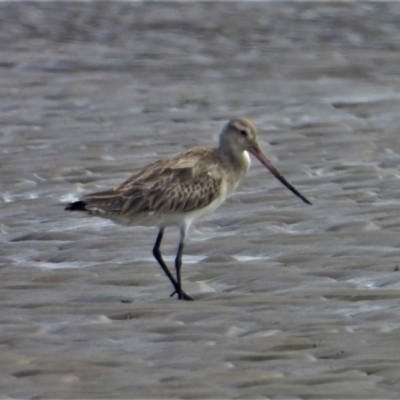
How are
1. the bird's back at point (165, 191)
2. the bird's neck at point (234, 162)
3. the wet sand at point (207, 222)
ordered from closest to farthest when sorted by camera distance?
the wet sand at point (207, 222) < the bird's back at point (165, 191) < the bird's neck at point (234, 162)

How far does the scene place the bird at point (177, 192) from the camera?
7.84 metres

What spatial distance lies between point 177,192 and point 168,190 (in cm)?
6

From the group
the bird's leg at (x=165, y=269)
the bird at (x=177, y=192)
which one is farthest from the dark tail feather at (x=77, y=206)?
the bird's leg at (x=165, y=269)

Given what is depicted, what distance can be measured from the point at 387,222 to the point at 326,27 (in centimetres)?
1037

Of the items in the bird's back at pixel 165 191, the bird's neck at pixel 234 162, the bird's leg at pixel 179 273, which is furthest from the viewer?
the bird's neck at pixel 234 162

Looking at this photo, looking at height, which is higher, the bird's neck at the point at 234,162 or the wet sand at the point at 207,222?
the bird's neck at the point at 234,162

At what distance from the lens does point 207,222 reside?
9.48m

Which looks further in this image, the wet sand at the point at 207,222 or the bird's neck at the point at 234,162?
the bird's neck at the point at 234,162

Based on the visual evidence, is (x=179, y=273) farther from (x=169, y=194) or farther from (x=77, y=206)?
(x=77, y=206)

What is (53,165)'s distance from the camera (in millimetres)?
11430

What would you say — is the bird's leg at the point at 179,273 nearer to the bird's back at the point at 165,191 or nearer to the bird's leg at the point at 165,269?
the bird's leg at the point at 165,269

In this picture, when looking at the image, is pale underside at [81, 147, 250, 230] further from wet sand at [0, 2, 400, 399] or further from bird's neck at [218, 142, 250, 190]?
wet sand at [0, 2, 400, 399]

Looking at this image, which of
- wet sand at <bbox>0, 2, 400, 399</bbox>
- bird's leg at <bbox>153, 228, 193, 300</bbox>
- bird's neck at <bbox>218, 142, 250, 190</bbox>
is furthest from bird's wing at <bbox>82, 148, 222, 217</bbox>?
wet sand at <bbox>0, 2, 400, 399</bbox>

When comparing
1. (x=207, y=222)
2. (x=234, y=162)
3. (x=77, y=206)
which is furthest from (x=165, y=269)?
(x=207, y=222)
